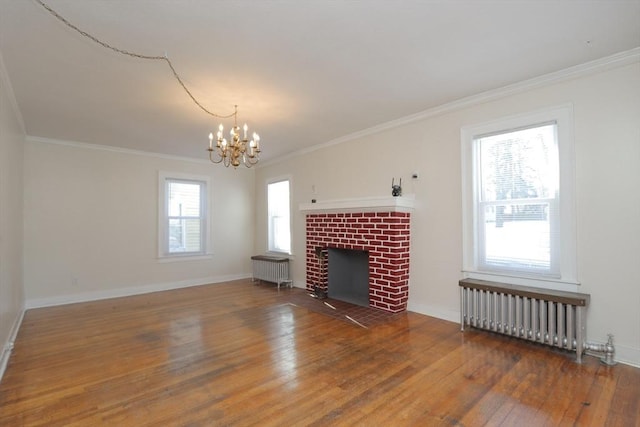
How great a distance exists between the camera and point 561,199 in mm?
3078


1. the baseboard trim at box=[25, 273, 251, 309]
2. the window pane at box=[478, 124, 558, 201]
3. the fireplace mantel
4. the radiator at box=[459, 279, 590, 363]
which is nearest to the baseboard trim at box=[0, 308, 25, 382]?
the baseboard trim at box=[25, 273, 251, 309]

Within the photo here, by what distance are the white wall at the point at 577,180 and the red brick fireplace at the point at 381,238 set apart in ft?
0.55

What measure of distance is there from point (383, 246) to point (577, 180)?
2233 millimetres

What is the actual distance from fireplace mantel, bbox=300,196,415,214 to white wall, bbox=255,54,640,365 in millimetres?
171

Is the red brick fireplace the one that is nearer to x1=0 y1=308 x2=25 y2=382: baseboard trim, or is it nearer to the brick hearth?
the brick hearth

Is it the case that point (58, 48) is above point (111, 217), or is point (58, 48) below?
above

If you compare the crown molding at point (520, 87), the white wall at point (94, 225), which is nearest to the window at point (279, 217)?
the white wall at point (94, 225)

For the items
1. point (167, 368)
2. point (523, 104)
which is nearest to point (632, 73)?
point (523, 104)

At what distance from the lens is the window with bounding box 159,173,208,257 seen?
244 inches

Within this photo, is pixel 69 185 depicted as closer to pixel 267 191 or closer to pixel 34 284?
pixel 34 284

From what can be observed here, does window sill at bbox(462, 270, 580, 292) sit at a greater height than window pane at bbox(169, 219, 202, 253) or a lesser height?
lesser

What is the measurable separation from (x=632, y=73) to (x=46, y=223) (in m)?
7.50

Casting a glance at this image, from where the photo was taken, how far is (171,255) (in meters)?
6.26

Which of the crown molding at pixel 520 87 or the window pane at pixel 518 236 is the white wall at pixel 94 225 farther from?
the window pane at pixel 518 236
